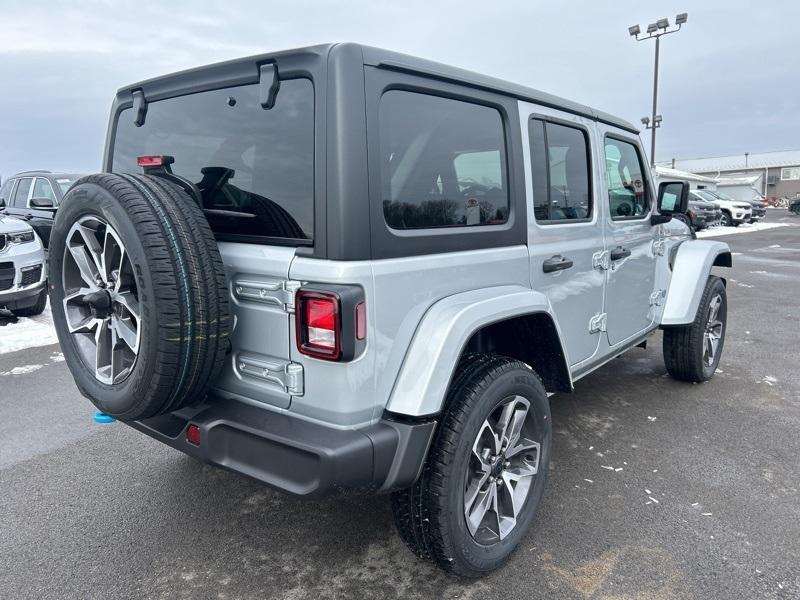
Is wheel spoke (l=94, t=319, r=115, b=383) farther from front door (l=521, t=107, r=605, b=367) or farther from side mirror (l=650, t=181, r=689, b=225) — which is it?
side mirror (l=650, t=181, r=689, b=225)

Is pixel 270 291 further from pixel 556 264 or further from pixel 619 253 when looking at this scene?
pixel 619 253

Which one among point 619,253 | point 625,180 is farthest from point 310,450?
point 625,180

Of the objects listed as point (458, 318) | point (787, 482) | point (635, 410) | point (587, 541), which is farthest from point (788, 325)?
point (458, 318)

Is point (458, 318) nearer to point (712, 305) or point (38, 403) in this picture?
point (712, 305)

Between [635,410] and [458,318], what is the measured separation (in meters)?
2.63

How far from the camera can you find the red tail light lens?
1.95 meters

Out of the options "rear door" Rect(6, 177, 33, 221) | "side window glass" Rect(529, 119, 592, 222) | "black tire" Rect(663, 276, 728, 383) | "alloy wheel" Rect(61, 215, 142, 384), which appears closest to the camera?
"alloy wheel" Rect(61, 215, 142, 384)

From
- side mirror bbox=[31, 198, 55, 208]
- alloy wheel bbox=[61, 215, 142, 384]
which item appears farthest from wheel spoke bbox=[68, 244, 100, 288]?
side mirror bbox=[31, 198, 55, 208]

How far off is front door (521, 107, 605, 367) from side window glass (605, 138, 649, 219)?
0.25 metres

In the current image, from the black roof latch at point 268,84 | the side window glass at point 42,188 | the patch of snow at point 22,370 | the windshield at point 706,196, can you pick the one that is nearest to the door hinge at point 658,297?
the black roof latch at point 268,84

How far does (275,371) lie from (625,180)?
2653 mm

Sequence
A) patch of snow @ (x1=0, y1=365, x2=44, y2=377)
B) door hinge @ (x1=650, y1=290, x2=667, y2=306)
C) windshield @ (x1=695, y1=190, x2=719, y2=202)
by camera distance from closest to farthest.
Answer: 1. door hinge @ (x1=650, y1=290, x2=667, y2=306)
2. patch of snow @ (x1=0, y1=365, x2=44, y2=377)
3. windshield @ (x1=695, y1=190, x2=719, y2=202)

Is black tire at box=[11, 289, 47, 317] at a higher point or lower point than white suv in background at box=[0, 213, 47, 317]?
lower

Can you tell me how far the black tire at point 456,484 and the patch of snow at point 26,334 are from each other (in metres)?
5.31
